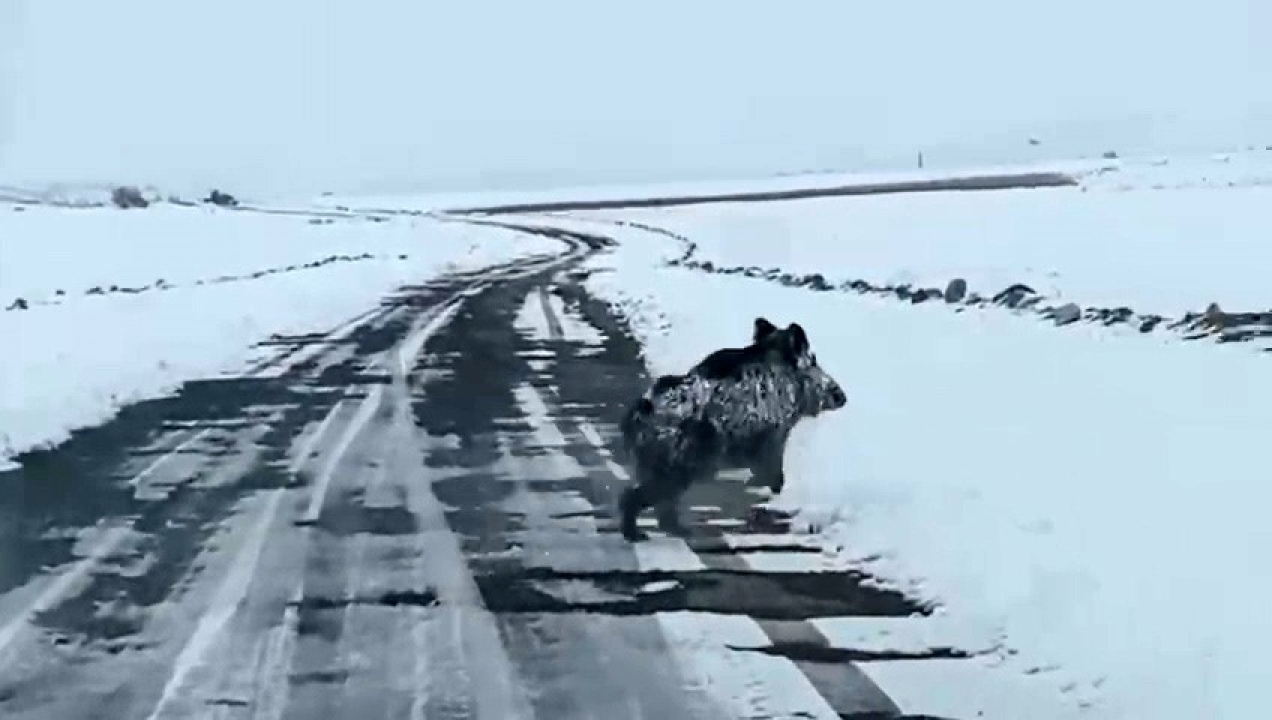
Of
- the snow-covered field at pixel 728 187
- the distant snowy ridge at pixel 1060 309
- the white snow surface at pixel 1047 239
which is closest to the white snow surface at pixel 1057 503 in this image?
the distant snowy ridge at pixel 1060 309

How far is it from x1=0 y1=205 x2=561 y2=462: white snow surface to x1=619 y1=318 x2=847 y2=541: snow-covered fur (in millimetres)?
7224

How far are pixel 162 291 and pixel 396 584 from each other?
3376cm

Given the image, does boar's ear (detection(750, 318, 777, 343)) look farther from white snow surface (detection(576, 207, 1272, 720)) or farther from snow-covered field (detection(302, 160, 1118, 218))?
snow-covered field (detection(302, 160, 1118, 218))

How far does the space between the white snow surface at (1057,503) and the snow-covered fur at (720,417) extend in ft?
1.96

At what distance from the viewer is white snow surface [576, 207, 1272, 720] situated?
8.12 m

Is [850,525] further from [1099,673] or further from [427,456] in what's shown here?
[427,456]

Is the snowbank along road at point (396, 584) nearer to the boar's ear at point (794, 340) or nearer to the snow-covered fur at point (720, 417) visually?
the snow-covered fur at point (720, 417)

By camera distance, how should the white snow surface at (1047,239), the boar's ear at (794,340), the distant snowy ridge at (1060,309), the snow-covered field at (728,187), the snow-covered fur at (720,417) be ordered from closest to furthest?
the snow-covered fur at (720,417) → the boar's ear at (794,340) → the distant snowy ridge at (1060,309) → the white snow surface at (1047,239) → the snow-covered field at (728,187)

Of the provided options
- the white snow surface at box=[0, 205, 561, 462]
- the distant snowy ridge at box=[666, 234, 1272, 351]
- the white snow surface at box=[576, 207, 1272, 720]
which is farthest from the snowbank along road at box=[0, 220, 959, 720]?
the distant snowy ridge at box=[666, 234, 1272, 351]

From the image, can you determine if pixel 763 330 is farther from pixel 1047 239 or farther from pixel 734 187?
pixel 734 187

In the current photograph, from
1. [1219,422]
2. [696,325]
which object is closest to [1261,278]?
[696,325]

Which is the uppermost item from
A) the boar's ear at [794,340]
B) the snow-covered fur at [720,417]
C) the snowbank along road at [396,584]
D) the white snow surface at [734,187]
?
the boar's ear at [794,340]

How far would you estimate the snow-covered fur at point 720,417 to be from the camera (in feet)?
39.2

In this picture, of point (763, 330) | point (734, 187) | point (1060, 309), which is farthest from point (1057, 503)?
point (734, 187)
